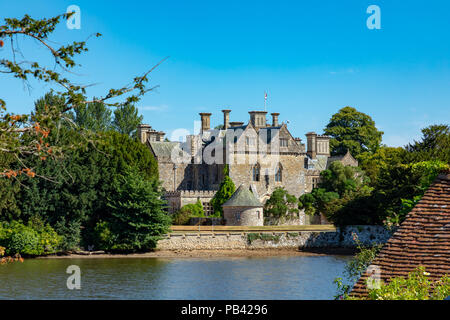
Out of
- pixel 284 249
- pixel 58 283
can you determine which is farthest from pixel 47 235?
pixel 284 249

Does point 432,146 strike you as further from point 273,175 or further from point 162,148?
point 162,148

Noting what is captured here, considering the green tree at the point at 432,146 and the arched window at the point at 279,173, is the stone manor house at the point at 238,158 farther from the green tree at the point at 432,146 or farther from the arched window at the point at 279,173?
the green tree at the point at 432,146

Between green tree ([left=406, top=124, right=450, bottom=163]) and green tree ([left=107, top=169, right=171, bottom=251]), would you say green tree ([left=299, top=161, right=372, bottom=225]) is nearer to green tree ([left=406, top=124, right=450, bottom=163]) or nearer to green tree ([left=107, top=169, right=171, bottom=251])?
green tree ([left=406, top=124, right=450, bottom=163])

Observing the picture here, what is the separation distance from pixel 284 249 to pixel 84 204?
13.1 metres

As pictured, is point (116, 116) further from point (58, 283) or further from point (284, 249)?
point (58, 283)

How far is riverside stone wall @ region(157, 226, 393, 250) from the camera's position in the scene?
44.1 metres

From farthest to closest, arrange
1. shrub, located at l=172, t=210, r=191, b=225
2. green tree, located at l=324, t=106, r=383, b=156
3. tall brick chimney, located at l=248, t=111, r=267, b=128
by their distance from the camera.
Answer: green tree, located at l=324, t=106, r=383, b=156 → tall brick chimney, located at l=248, t=111, r=267, b=128 → shrub, located at l=172, t=210, r=191, b=225

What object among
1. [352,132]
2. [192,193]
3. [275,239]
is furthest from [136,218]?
[352,132]

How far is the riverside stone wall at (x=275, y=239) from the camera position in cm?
4406

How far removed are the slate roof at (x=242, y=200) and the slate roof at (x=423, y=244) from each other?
38.1 metres

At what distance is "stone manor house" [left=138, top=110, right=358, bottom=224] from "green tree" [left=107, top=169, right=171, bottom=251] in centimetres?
1161

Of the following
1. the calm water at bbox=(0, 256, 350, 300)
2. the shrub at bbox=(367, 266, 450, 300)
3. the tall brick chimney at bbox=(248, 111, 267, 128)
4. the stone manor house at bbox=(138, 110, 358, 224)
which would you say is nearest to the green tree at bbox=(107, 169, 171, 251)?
Result: the calm water at bbox=(0, 256, 350, 300)

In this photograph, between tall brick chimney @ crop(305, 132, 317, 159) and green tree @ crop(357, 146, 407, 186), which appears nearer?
green tree @ crop(357, 146, 407, 186)

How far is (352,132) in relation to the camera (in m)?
78.2
